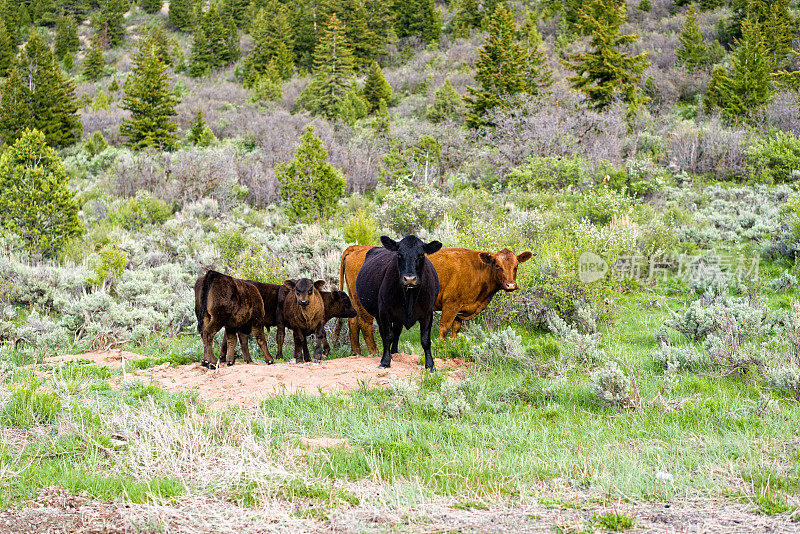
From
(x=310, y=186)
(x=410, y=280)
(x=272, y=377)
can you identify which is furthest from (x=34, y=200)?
(x=410, y=280)

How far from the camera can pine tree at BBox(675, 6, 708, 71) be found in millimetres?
40031

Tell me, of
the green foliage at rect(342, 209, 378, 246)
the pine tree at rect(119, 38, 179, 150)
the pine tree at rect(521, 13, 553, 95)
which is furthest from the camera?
the pine tree at rect(521, 13, 553, 95)

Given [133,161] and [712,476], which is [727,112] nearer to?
[133,161]

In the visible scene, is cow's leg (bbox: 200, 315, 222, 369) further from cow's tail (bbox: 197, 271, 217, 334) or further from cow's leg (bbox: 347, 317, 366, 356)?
cow's leg (bbox: 347, 317, 366, 356)

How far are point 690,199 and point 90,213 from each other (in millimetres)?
20638

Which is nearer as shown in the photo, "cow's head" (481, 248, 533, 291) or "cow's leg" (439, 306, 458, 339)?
"cow's head" (481, 248, 533, 291)

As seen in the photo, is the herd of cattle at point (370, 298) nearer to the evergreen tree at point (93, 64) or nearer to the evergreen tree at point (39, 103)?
the evergreen tree at point (39, 103)

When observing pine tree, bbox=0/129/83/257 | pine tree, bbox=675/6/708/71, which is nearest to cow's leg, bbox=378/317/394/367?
pine tree, bbox=0/129/83/257

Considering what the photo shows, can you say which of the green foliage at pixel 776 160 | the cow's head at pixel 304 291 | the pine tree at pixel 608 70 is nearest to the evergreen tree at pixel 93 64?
the pine tree at pixel 608 70

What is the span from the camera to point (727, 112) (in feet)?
101

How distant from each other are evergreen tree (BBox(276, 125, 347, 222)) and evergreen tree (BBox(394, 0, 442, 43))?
145ft

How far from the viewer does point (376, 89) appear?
46.1m

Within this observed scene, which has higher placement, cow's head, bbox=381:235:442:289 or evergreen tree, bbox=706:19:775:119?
evergreen tree, bbox=706:19:775:119

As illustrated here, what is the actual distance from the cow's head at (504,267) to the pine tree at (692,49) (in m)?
35.8
